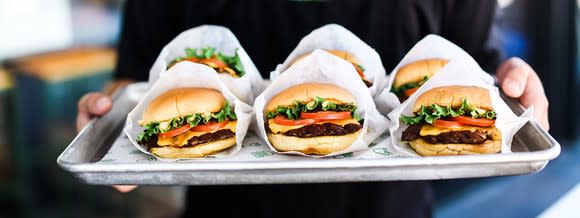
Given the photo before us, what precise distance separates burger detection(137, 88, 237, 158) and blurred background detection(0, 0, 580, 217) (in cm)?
230

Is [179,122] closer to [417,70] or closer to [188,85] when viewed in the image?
[188,85]

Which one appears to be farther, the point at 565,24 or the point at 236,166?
the point at 565,24

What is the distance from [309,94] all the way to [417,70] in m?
0.42

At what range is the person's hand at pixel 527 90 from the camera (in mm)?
1761

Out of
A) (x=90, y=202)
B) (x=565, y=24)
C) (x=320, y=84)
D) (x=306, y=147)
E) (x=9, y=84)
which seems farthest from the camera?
(x=565, y=24)

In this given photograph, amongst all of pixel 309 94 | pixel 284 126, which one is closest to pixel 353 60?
pixel 309 94

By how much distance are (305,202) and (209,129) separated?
68 cm

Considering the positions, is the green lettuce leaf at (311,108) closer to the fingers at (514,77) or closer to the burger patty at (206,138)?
the burger patty at (206,138)

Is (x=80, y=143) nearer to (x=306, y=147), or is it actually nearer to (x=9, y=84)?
(x=306, y=147)

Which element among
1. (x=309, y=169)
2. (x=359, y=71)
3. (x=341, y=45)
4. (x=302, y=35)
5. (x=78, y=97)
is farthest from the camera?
(x=78, y=97)

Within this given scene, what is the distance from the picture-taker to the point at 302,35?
7.04ft

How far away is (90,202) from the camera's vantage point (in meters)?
4.19

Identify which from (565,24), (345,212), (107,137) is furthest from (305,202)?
(565,24)

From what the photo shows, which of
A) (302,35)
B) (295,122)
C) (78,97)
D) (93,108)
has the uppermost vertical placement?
(302,35)
